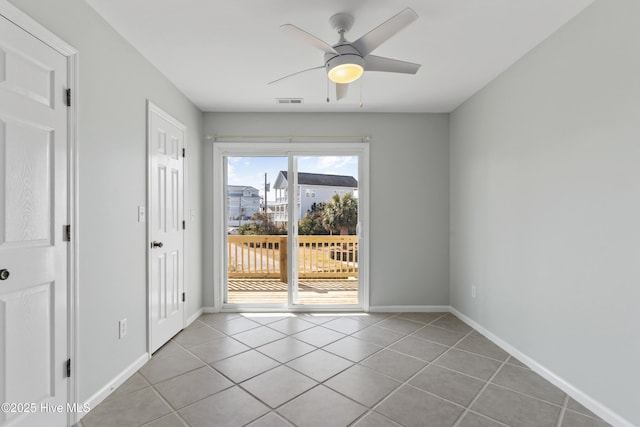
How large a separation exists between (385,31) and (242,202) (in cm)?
285

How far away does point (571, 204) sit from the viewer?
2.17m

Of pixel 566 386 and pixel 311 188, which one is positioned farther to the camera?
pixel 311 188

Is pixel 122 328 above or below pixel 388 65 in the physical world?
below

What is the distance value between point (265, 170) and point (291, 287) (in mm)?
1524

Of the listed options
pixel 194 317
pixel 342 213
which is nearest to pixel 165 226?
pixel 194 317

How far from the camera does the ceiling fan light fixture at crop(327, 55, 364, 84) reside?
2023mm

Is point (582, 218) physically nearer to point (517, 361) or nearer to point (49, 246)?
point (517, 361)

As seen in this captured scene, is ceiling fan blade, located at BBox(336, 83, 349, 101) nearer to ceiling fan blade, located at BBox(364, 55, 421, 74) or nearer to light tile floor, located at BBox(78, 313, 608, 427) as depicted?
ceiling fan blade, located at BBox(364, 55, 421, 74)

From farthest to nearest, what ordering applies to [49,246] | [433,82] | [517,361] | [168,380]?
1. [433,82]
2. [517,361]
3. [168,380]
4. [49,246]

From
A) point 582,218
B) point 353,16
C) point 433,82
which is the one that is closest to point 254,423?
point 582,218

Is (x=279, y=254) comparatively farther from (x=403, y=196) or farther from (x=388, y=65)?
(x=388, y=65)

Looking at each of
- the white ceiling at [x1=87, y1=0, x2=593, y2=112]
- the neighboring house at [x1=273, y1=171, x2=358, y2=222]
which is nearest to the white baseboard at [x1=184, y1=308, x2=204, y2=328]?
the neighboring house at [x1=273, y1=171, x2=358, y2=222]

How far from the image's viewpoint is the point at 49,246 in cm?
171

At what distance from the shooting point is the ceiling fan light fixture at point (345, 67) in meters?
2.02
